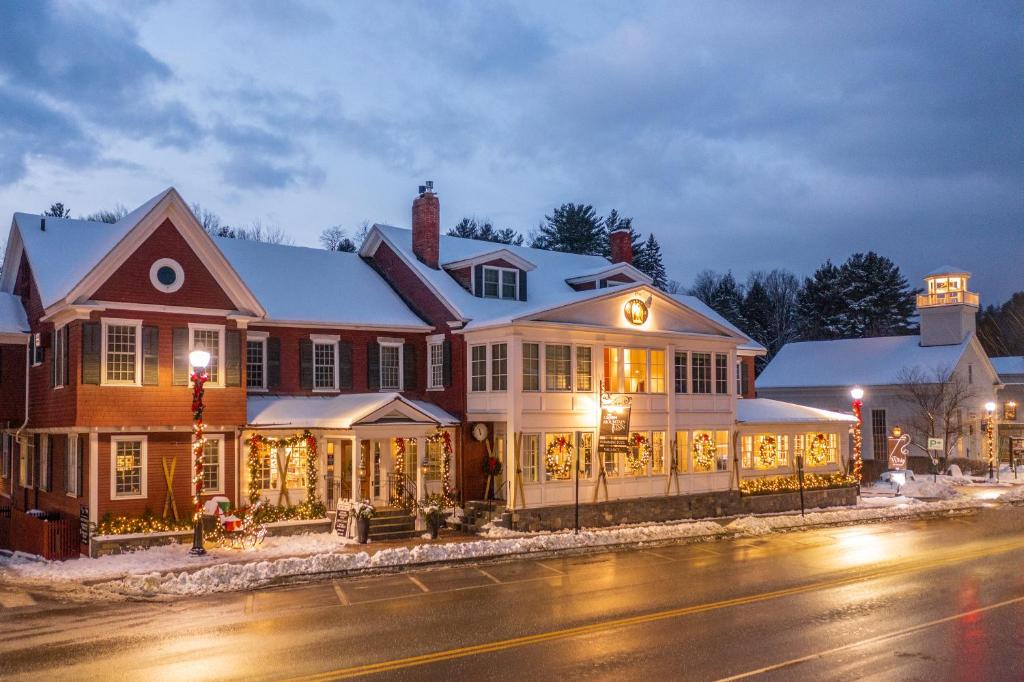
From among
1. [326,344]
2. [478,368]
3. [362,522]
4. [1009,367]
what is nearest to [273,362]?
[326,344]

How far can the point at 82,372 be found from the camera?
24.1 meters

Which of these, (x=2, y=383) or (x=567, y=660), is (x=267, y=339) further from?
(x=567, y=660)

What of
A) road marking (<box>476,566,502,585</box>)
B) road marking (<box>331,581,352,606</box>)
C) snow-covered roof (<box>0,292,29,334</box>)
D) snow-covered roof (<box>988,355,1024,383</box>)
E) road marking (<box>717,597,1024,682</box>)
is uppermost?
snow-covered roof (<box>0,292,29,334</box>)

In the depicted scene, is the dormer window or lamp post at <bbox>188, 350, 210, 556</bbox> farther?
the dormer window

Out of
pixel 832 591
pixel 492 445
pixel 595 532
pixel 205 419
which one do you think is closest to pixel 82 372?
pixel 205 419

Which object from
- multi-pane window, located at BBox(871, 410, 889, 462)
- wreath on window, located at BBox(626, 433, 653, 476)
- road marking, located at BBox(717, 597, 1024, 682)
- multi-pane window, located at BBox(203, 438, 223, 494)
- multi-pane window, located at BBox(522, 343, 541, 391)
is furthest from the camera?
multi-pane window, located at BBox(871, 410, 889, 462)

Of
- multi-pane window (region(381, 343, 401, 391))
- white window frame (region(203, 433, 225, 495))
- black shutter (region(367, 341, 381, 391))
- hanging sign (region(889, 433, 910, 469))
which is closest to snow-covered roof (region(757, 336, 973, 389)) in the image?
hanging sign (region(889, 433, 910, 469))

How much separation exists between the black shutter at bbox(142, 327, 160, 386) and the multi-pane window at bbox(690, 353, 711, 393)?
19.0 metres

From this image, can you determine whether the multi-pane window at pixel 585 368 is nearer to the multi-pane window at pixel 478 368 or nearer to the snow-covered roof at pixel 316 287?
the multi-pane window at pixel 478 368

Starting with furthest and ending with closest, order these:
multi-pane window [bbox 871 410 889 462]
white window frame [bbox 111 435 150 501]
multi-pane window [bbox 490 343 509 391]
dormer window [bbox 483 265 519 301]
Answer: multi-pane window [bbox 871 410 889 462] → dormer window [bbox 483 265 519 301] → multi-pane window [bbox 490 343 509 391] → white window frame [bbox 111 435 150 501]

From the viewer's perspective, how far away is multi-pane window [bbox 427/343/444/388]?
32.5 meters

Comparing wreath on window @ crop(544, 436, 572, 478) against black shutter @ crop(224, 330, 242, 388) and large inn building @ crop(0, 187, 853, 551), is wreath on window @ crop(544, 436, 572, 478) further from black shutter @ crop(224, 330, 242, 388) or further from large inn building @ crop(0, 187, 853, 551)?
black shutter @ crop(224, 330, 242, 388)

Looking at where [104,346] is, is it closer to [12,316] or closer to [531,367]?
[12,316]

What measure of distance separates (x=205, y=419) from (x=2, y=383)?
8.28m
